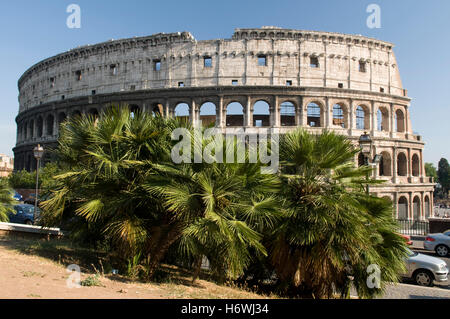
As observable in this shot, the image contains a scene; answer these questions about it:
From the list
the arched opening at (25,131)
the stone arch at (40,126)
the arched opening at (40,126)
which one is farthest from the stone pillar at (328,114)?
the arched opening at (25,131)

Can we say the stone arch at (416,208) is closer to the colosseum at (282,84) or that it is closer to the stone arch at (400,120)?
the colosseum at (282,84)

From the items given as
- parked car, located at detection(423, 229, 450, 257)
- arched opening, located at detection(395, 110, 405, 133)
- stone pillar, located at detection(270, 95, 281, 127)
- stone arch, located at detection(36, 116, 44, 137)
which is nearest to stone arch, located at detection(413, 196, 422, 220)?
arched opening, located at detection(395, 110, 405, 133)

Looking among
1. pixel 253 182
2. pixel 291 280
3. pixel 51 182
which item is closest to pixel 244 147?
pixel 253 182

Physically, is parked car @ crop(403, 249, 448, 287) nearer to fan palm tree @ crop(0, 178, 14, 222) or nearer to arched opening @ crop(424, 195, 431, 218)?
fan palm tree @ crop(0, 178, 14, 222)

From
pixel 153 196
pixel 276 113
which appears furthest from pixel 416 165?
pixel 153 196

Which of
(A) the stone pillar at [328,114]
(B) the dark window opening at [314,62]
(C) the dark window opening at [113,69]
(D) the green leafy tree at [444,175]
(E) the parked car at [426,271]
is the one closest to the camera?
(E) the parked car at [426,271]

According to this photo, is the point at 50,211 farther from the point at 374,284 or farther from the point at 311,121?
the point at 311,121
